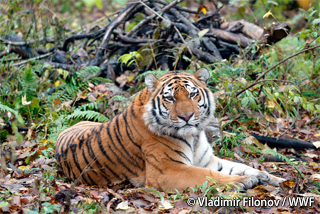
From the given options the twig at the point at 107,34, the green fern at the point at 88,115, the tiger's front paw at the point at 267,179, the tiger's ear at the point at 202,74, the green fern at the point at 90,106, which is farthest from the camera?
the twig at the point at 107,34

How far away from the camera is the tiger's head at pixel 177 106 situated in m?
3.64

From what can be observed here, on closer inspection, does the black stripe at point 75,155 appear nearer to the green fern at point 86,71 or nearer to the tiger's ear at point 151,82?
the tiger's ear at point 151,82

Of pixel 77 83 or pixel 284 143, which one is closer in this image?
pixel 284 143

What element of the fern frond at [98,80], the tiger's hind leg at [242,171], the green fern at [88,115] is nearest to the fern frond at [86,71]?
the fern frond at [98,80]

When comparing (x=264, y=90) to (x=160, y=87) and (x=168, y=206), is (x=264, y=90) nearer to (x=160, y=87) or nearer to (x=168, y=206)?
(x=160, y=87)

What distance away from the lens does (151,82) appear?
3.89m

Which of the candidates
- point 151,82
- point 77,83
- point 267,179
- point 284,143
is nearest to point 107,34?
point 77,83

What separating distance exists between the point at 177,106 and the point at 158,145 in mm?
511

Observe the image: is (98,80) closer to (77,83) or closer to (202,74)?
(77,83)

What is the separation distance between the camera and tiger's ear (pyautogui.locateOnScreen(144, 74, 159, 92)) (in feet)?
12.7

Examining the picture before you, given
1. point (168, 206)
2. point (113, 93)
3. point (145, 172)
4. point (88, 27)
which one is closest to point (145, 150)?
point (145, 172)

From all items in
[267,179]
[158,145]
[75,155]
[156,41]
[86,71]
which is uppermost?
[156,41]

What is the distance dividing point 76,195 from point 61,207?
51 centimetres

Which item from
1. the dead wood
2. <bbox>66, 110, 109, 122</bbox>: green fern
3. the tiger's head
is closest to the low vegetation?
<bbox>66, 110, 109, 122</bbox>: green fern
